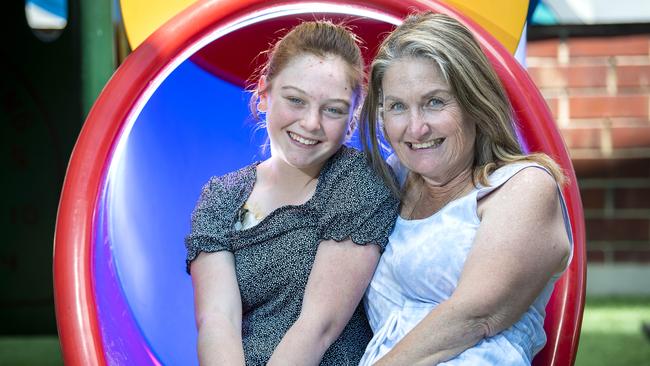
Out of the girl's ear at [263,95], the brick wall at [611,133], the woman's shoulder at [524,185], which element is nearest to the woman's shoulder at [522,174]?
the woman's shoulder at [524,185]

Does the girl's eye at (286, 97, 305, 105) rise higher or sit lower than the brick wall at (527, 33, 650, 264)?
lower

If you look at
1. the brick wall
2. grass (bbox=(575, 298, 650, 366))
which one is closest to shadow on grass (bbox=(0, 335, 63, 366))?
grass (bbox=(575, 298, 650, 366))

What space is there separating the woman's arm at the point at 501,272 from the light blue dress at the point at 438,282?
0.10 feet

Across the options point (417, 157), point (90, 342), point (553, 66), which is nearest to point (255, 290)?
point (90, 342)

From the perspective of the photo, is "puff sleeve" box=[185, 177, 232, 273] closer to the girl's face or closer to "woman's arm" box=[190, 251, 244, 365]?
"woman's arm" box=[190, 251, 244, 365]

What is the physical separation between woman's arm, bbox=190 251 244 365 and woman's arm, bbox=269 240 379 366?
0.11m

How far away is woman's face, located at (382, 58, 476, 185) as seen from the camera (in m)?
1.65

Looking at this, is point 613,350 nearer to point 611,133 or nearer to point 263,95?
point 611,133

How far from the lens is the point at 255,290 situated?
1.90 meters

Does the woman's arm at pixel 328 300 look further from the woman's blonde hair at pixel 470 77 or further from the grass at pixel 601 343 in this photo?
the grass at pixel 601 343

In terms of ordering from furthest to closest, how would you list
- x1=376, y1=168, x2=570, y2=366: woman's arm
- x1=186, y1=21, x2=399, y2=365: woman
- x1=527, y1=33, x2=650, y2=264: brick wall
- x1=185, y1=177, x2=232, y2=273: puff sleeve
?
1. x1=527, y1=33, x2=650, y2=264: brick wall
2. x1=185, y1=177, x2=232, y2=273: puff sleeve
3. x1=186, y1=21, x2=399, y2=365: woman
4. x1=376, y1=168, x2=570, y2=366: woman's arm

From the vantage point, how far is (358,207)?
1.79 m

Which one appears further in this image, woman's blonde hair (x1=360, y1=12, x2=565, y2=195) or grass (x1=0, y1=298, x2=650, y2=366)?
grass (x1=0, y1=298, x2=650, y2=366)

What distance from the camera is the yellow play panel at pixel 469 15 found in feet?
7.32
